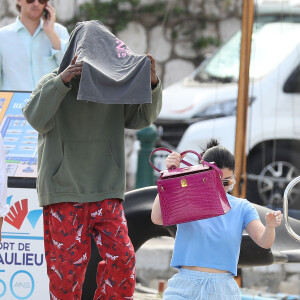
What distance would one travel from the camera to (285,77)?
9.99m

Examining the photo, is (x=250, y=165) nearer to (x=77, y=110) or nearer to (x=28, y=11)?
(x=28, y=11)

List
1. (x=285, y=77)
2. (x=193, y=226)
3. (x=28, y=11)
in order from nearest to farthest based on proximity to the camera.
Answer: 1. (x=193, y=226)
2. (x=28, y=11)
3. (x=285, y=77)

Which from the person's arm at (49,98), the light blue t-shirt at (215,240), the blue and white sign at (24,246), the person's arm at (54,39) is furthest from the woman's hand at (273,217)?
the person's arm at (54,39)

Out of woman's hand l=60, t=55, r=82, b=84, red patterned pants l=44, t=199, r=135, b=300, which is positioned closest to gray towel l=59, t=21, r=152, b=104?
woman's hand l=60, t=55, r=82, b=84

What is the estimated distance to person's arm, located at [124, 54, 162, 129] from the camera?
4.76m

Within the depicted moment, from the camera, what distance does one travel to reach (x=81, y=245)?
15.6ft

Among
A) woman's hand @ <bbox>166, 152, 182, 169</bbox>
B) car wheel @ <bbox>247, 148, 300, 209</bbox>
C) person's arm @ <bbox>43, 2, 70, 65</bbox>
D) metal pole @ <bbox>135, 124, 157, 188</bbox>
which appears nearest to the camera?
woman's hand @ <bbox>166, 152, 182, 169</bbox>

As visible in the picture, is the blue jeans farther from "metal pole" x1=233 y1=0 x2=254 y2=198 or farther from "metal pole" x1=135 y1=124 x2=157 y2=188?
"metal pole" x1=135 y1=124 x2=157 y2=188

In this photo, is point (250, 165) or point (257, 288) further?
point (250, 165)

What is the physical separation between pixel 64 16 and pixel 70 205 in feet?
24.9

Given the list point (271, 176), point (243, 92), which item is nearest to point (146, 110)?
point (243, 92)

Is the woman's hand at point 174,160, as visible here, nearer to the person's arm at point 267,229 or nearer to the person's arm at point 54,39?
the person's arm at point 267,229

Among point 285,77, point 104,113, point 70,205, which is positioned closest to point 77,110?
point 104,113

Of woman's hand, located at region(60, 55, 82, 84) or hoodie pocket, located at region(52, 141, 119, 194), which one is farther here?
hoodie pocket, located at region(52, 141, 119, 194)
